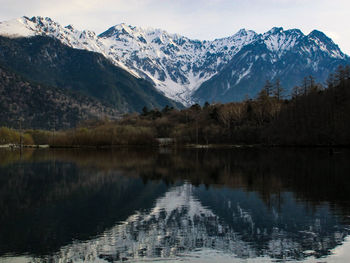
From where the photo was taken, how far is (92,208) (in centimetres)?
3428

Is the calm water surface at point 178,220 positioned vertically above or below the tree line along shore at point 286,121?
below

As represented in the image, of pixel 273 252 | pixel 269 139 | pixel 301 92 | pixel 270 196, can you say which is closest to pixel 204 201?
pixel 270 196

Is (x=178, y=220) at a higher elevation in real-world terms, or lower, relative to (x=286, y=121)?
lower

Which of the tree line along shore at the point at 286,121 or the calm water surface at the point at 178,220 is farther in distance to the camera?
the tree line along shore at the point at 286,121

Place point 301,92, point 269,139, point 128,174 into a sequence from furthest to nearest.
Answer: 1. point 301,92
2. point 269,139
3. point 128,174

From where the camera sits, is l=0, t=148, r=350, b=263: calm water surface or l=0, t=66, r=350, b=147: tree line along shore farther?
l=0, t=66, r=350, b=147: tree line along shore

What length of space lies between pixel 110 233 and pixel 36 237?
4.47 meters

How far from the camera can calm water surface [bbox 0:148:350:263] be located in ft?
72.0

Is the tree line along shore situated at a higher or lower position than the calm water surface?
higher

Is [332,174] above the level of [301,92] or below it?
below

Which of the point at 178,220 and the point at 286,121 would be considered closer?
the point at 178,220

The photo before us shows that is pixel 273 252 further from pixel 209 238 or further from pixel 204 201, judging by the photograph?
pixel 204 201

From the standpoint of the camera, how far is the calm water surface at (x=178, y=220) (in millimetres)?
21938

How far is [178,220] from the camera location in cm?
2961
